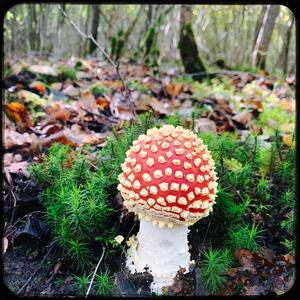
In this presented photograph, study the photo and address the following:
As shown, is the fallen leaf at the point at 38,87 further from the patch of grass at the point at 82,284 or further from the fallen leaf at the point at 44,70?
the patch of grass at the point at 82,284

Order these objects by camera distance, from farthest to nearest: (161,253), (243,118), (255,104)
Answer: (255,104), (243,118), (161,253)

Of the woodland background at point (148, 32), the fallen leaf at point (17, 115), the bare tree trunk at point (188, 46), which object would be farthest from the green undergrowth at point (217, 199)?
the woodland background at point (148, 32)

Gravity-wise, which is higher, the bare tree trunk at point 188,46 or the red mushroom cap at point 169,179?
the bare tree trunk at point 188,46

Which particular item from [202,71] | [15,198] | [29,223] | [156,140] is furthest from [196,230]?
[202,71]

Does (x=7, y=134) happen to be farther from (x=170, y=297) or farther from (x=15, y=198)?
(x=170, y=297)

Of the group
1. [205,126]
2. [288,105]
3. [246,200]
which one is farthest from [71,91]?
[246,200]

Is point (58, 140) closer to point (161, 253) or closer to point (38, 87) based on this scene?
point (161, 253)

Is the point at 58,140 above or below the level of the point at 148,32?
below
